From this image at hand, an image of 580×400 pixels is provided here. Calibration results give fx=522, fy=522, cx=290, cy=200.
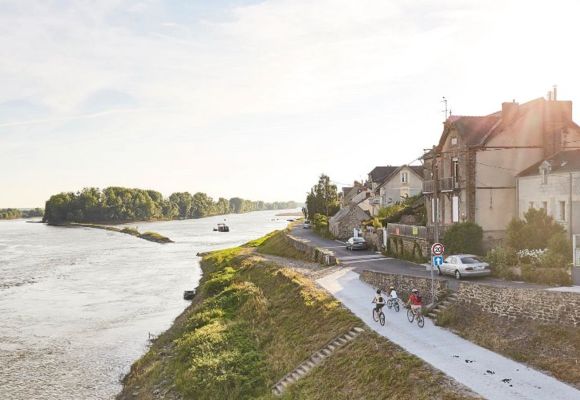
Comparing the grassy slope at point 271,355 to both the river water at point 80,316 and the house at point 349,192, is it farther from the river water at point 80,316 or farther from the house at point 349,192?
the house at point 349,192

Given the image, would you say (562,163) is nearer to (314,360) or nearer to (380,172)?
(314,360)

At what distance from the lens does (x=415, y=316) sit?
86.6ft

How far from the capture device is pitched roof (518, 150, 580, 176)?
111 feet

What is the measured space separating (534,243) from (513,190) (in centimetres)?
842

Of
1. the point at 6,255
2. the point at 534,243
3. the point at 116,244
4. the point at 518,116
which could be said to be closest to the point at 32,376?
the point at 534,243

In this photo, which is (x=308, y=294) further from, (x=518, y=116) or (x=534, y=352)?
(x=518, y=116)

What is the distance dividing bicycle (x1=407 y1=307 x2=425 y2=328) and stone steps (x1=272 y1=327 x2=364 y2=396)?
289 cm

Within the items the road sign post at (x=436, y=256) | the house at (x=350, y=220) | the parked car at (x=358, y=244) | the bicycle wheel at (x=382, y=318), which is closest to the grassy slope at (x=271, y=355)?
Result: the bicycle wheel at (x=382, y=318)

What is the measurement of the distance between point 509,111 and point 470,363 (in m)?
27.4

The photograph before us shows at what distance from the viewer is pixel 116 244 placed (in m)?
116

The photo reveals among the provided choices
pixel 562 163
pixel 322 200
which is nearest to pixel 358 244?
pixel 562 163

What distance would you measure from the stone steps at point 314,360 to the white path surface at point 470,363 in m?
1.24

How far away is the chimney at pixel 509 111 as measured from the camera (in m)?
40.9

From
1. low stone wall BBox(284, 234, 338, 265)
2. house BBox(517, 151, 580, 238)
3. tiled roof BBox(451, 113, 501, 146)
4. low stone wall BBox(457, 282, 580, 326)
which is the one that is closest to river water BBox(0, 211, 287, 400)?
low stone wall BBox(284, 234, 338, 265)
